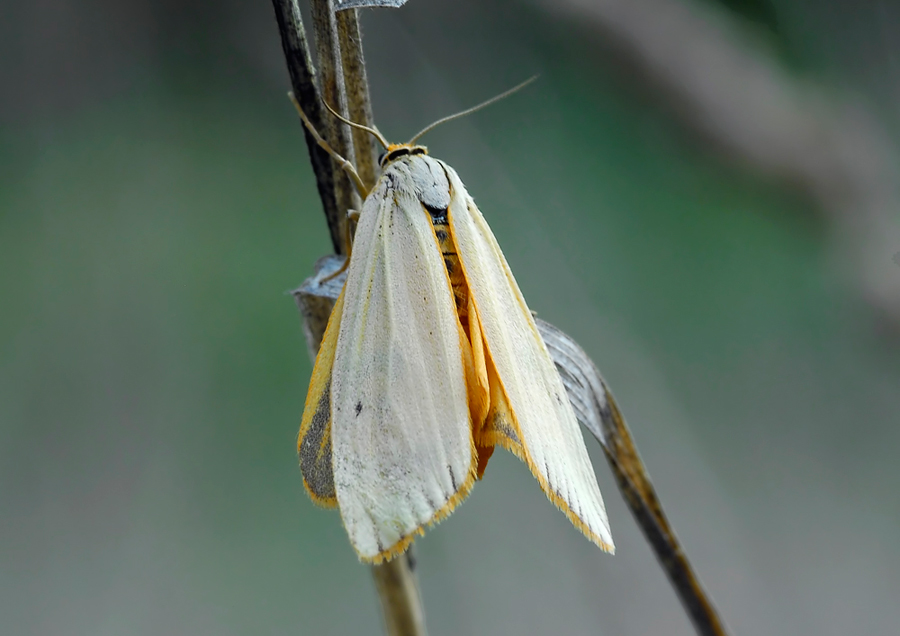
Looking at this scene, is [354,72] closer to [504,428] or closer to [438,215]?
[438,215]

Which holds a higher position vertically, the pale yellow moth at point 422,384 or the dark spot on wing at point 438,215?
the dark spot on wing at point 438,215

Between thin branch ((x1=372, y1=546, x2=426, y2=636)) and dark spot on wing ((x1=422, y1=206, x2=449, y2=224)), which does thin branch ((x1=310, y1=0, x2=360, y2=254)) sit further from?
thin branch ((x1=372, y1=546, x2=426, y2=636))

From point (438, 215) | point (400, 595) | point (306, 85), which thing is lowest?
point (400, 595)

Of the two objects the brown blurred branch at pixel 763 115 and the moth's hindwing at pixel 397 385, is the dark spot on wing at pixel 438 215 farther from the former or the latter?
the brown blurred branch at pixel 763 115

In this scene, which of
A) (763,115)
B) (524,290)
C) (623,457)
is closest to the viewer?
(623,457)

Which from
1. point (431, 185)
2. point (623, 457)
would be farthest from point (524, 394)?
point (431, 185)

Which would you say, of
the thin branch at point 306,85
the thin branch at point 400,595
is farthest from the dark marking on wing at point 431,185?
the thin branch at point 400,595

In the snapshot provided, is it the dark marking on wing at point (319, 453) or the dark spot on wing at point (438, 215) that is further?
the dark spot on wing at point (438, 215)

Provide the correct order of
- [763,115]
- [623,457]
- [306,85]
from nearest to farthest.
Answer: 1. [306,85]
2. [623,457]
3. [763,115]
